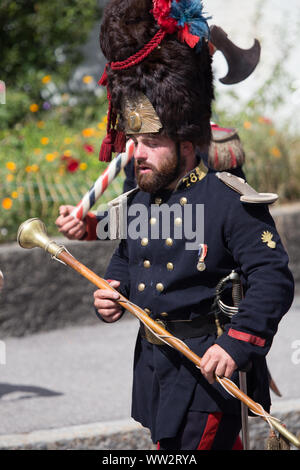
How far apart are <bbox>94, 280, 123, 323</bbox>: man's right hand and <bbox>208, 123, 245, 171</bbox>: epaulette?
57.2 inches

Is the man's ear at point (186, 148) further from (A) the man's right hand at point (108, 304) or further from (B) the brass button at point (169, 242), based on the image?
(A) the man's right hand at point (108, 304)

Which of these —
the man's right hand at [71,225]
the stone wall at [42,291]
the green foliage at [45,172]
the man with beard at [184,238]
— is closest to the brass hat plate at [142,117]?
the man with beard at [184,238]

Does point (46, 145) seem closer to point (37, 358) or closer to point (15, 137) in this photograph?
point (15, 137)

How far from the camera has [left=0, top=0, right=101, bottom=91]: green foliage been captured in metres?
9.39

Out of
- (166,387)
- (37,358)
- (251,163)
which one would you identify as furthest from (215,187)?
(251,163)

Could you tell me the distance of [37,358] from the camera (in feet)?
18.2

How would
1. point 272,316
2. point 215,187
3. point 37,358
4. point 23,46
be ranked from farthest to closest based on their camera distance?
point 23,46
point 37,358
point 215,187
point 272,316

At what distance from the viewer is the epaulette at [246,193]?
2.53 meters

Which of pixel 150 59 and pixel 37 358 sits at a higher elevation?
pixel 150 59

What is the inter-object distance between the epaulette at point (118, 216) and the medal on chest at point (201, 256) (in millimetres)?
402

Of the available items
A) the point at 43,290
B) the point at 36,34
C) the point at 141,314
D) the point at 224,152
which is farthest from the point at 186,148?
the point at 36,34

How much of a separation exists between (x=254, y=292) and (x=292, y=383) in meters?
2.72

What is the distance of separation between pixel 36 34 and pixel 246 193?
25.0 ft

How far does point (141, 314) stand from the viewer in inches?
104
